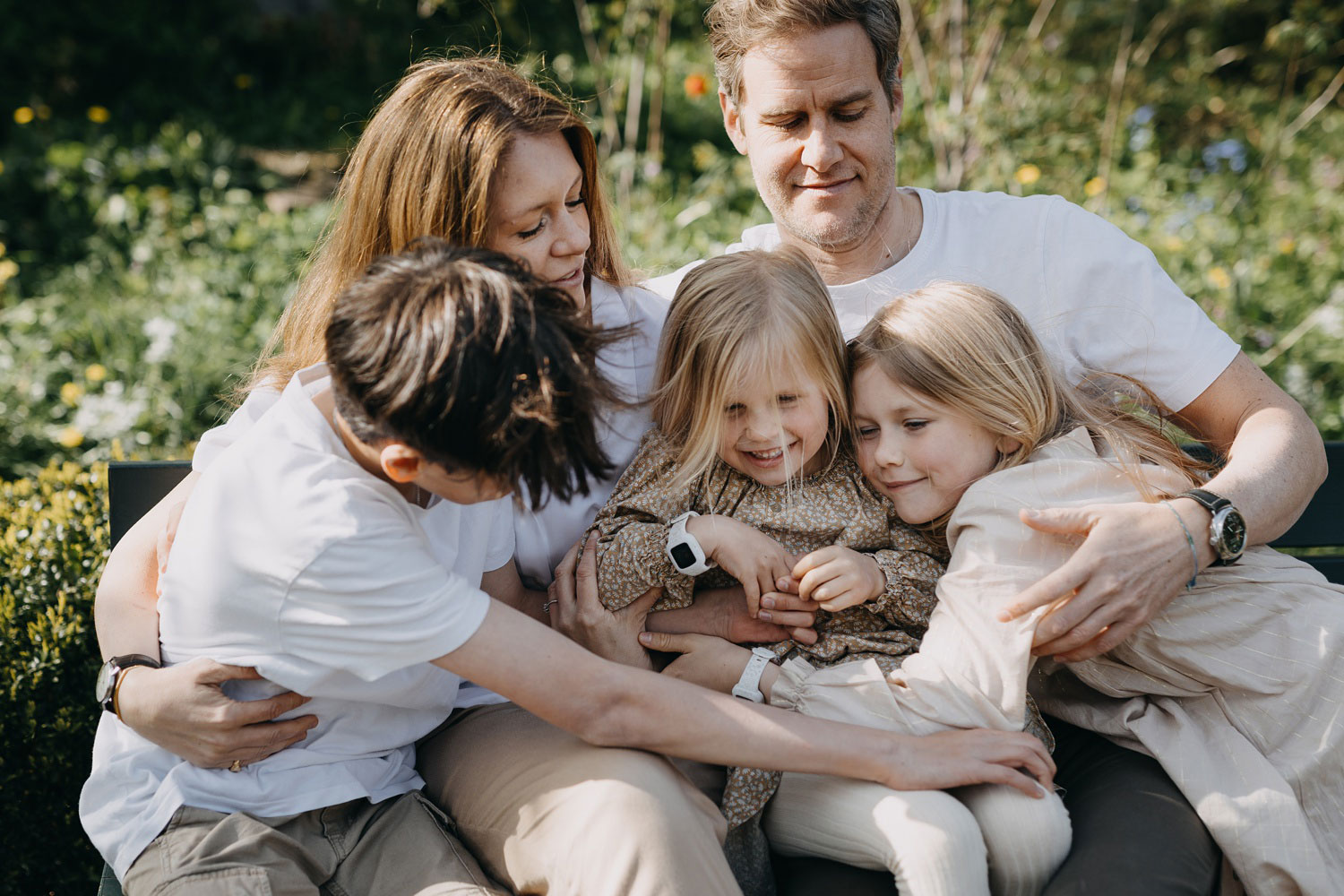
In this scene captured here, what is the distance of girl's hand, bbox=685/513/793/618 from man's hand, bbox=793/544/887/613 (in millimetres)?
63

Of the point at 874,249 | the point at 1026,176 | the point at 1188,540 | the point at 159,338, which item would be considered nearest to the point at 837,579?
the point at 1188,540

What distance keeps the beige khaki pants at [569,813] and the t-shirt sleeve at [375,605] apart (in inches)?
13.8

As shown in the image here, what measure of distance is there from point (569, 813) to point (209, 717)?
2.13ft

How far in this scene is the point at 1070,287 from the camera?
2719 mm

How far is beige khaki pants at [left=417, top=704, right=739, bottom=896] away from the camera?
6.05 ft

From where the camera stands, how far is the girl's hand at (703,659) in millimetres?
2355

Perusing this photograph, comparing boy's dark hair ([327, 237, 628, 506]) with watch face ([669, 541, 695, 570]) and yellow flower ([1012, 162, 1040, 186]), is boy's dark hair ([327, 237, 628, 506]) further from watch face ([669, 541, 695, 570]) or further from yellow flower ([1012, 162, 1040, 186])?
yellow flower ([1012, 162, 1040, 186])

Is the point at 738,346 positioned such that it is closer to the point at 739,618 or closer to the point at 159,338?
the point at 739,618

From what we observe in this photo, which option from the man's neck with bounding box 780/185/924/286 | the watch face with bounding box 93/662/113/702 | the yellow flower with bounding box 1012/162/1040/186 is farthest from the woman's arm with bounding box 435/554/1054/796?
the yellow flower with bounding box 1012/162/1040/186

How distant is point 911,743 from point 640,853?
1.75 ft

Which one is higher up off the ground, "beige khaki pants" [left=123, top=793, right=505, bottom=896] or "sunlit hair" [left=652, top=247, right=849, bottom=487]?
"sunlit hair" [left=652, top=247, right=849, bottom=487]

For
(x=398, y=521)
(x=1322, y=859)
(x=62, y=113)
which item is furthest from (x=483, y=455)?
(x=62, y=113)

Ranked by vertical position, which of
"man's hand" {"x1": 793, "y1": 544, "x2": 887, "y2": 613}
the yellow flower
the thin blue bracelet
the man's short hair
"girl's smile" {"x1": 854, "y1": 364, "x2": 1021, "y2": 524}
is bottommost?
"man's hand" {"x1": 793, "y1": 544, "x2": 887, "y2": 613}

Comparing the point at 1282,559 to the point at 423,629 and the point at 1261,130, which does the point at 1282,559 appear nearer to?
the point at 423,629
